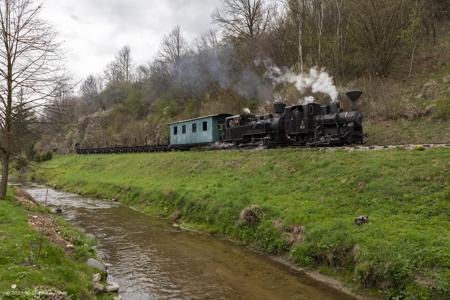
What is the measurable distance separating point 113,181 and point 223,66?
81.6ft

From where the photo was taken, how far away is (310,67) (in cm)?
3388

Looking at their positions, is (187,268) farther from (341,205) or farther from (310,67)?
(310,67)

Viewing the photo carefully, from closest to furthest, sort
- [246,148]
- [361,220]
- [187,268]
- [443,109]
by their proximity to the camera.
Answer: [361,220] → [187,268] → [443,109] → [246,148]

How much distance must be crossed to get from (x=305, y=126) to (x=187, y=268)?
12.0m

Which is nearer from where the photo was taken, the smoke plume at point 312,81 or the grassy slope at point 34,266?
the grassy slope at point 34,266

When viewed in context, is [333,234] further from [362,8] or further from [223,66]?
[223,66]

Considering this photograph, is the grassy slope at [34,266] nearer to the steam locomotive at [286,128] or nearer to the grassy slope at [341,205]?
the grassy slope at [341,205]

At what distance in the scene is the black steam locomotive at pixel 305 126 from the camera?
61.5ft

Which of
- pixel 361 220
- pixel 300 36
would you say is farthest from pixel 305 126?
pixel 300 36

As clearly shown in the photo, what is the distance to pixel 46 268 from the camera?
8305 mm

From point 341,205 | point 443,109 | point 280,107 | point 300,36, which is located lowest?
point 341,205

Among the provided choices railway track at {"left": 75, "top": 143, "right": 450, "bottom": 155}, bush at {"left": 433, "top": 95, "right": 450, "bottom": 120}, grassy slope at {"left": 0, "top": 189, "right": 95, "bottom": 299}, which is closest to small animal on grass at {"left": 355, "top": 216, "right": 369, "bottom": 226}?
railway track at {"left": 75, "top": 143, "right": 450, "bottom": 155}

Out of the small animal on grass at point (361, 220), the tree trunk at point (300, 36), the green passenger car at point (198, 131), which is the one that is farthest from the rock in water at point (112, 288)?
the tree trunk at point (300, 36)

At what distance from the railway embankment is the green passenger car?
1918 centimetres
